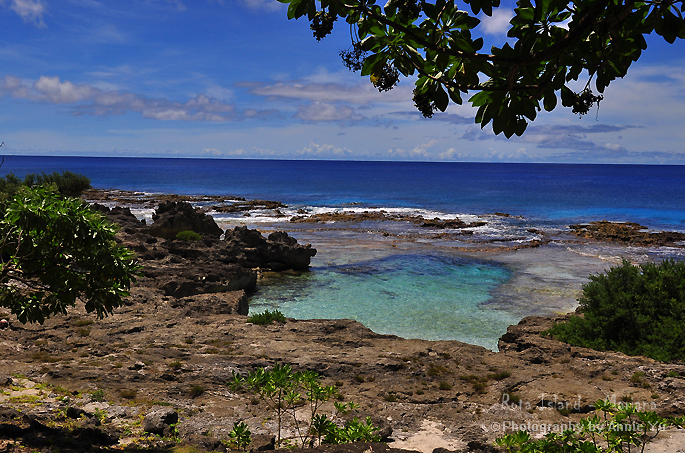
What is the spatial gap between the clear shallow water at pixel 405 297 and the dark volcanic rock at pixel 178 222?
29.0 ft

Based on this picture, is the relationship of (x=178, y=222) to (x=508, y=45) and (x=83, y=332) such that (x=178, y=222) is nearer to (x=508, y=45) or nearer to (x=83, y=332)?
(x=83, y=332)

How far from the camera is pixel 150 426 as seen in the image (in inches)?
254

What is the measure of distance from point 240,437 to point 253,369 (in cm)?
351

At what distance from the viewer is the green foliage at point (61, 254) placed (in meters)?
4.89

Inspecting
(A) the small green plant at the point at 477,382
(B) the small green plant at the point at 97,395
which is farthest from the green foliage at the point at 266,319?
(A) the small green plant at the point at 477,382

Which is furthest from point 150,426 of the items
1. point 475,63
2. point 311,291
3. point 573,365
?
point 311,291

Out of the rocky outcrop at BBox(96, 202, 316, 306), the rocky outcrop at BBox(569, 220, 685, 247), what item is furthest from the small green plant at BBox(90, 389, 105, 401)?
the rocky outcrop at BBox(569, 220, 685, 247)

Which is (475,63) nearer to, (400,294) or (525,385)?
(525,385)

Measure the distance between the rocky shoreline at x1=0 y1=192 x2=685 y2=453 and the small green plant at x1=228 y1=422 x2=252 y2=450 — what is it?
0.19 m

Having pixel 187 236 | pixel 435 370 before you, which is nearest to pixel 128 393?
pixel 435 370

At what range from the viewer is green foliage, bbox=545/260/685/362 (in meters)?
10.3

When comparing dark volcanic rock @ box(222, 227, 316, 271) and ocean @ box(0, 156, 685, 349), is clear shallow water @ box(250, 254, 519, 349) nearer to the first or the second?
ocean @ box(0, 156, 685, 349)

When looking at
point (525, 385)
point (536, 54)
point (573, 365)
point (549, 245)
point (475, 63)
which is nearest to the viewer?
point (536, 54)

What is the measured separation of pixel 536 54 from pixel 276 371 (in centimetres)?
443
